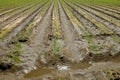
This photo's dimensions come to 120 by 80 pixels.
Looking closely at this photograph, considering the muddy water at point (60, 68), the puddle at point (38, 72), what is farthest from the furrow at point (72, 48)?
the puddle at point (38, 72)

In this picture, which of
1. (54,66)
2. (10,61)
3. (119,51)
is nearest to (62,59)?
(54,66)

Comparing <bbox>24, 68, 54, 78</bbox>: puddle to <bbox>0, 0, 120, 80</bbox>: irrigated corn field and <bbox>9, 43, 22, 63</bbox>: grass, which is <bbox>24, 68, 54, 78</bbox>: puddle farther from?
<bbox>9, 43, 22, 63</bbox>: grass

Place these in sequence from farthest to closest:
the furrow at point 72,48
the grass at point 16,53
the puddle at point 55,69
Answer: the furrow at point 72,48
the grass at point 16,53
the puddle at point 55,69

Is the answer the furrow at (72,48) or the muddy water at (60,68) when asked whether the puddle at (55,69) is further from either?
the furrow at (72,48)

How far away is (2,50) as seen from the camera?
10.0 meters

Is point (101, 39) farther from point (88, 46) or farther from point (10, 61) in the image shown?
point (10, 61)

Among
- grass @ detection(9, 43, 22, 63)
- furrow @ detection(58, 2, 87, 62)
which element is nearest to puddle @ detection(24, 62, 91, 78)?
furrow @ detection(58, 2, 87, 62)

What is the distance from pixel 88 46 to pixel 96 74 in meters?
2.85

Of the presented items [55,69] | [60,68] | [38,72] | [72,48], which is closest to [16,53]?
[38,72]

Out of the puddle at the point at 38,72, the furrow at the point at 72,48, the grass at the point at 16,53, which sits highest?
the grass at the point at 16,53

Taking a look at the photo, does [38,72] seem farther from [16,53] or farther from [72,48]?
[72,48]

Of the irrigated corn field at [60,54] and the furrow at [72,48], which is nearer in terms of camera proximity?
the irrigated corn field at [60,54]

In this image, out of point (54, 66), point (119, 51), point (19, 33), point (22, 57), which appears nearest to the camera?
point (54, 66)

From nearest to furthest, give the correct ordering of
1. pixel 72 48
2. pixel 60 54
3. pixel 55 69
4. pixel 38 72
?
pixel 38 72 < pixel 55 69 < pixel 60 54 < pixel 72 48
